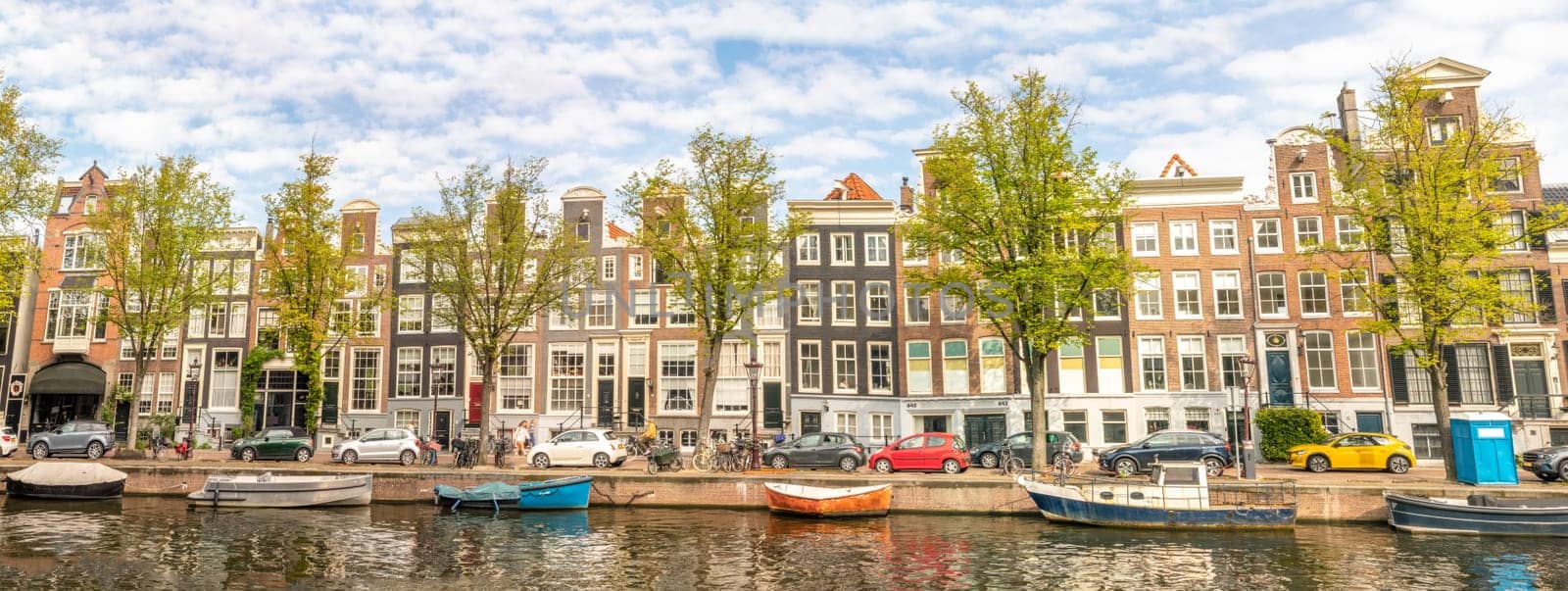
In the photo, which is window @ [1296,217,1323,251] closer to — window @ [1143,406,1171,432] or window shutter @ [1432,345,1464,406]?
window shutter @ [1432,345,1464,406]

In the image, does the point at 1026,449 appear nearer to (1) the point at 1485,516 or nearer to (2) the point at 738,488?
(2) the point at 738,488

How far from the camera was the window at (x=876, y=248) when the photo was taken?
142 ft

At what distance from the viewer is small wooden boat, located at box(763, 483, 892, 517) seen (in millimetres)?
26750

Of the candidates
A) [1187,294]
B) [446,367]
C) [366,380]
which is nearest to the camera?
[1187,294]

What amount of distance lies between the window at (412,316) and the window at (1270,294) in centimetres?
4078

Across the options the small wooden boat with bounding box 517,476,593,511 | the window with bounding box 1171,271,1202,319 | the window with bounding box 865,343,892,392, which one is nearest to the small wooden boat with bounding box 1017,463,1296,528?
the small wooden boat with bounding box 517,476,593,511

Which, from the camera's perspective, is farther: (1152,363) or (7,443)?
(1152,363)

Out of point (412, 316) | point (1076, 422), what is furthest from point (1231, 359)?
point (412, 316)

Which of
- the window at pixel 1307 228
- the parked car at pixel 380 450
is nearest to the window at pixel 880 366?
the window at pixel 1307 228

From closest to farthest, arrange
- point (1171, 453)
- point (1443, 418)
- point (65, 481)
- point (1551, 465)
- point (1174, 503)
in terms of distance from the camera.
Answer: point (1174, 503) → point (1551, 465) → point (1443, 418) → point (1171, 453) → point (65, 481)

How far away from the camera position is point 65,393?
47844 millimetres

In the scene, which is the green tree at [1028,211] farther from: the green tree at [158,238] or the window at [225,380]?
the window at [225,380]

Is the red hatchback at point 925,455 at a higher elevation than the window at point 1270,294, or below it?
below

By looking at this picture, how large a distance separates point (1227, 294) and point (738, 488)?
24.6 m
